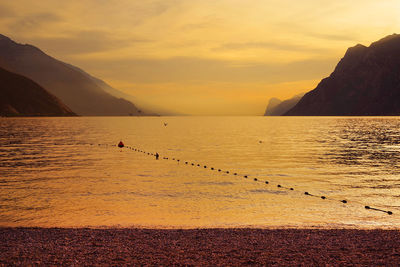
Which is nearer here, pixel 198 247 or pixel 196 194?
pixel 198 247

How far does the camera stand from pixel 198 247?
14.4 meters

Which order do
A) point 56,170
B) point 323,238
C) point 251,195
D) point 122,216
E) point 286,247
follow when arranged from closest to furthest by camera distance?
point 286,247, point 323,238, point 122,216, point 251,195, point 56,170

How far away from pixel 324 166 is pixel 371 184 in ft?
36.9

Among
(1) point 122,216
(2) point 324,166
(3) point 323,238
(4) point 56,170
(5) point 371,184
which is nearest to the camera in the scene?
(3) point 323,238

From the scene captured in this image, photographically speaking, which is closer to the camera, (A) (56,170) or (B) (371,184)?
(B) (371,184)

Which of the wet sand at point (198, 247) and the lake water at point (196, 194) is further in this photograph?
the lake water at point (196, 194)

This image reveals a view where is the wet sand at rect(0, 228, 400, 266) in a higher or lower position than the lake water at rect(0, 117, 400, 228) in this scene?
higher

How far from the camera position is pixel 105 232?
655 inches

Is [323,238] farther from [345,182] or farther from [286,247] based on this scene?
[345,182]

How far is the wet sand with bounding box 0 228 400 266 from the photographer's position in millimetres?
12867

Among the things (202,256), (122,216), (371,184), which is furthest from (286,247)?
(371,184)

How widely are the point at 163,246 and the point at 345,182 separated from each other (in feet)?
70.4

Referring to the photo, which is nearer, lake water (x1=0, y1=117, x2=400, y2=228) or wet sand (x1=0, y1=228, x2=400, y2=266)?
wet sand (x1=0, y1=228, x2=400, y2=266)

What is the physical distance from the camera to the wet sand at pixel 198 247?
12867 millimetres
